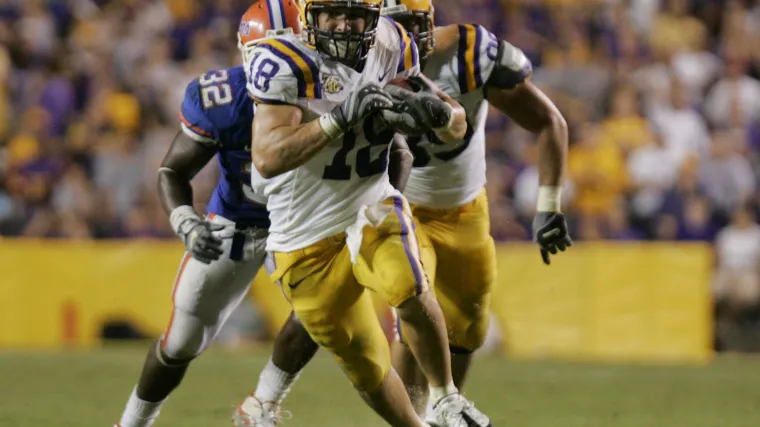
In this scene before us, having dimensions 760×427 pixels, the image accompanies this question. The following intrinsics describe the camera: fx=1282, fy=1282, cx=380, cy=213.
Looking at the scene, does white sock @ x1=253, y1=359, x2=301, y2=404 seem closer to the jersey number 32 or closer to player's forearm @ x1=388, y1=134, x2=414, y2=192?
player's forearm @ x1=388, y1=134, x2=414, y2=192

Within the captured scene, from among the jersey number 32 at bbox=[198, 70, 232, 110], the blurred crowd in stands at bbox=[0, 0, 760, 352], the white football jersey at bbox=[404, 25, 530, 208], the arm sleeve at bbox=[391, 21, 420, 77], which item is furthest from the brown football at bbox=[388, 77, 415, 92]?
the blurred crowd in stands at bbox=[0, 0, 760, 352]

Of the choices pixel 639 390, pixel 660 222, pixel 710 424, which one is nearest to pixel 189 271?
pixel 710 424

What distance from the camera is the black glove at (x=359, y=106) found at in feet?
12.5

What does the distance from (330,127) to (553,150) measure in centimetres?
146

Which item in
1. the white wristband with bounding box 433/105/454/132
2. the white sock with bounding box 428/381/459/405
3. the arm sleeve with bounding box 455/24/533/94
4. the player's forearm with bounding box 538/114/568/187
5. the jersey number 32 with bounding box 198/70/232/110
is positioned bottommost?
the white sock with bounding box 428/381/459/405

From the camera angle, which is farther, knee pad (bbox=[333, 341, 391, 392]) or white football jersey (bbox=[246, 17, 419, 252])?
knee pad (bbox=[333, 341, 391, 392])

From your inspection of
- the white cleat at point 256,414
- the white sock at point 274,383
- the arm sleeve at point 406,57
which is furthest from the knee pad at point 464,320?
the arm sleeve at point 406,57

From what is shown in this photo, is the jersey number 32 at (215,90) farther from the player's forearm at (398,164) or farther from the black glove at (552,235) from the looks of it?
the black glove at (552,235)

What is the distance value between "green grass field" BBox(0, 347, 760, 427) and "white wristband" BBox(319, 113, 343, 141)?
86.3 inches

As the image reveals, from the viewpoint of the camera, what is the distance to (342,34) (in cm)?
395

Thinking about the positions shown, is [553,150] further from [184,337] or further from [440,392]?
[184,337]

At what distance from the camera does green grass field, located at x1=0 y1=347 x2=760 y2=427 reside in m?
5.93

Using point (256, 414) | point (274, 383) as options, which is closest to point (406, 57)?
point (274, 383)

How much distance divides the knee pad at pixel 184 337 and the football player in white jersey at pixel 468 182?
876 millimetres
